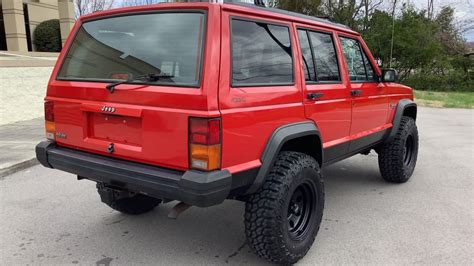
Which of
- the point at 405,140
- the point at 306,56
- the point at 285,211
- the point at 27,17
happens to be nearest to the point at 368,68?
the point at 405,140

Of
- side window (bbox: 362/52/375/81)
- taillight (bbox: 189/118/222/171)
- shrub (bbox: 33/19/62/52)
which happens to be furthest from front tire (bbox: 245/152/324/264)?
shrub (bbox: 33/19/62/52)

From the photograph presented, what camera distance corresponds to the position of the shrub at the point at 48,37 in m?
18.6

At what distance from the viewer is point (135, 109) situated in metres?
2.77

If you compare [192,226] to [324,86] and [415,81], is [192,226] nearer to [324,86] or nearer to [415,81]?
[324,86]

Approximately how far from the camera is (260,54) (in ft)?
9.89

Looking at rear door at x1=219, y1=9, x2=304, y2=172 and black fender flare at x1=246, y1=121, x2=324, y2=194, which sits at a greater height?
rear door at x1=219, y1=9, x2=304, y2=172

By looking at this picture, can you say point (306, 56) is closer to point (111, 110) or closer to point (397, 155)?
point (111, 110)

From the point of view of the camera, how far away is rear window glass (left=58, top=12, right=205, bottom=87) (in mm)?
2711

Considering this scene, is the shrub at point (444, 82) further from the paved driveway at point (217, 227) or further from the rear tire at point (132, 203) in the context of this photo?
the rear tire at point (132, 203)

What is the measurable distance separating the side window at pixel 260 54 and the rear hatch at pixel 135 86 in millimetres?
285

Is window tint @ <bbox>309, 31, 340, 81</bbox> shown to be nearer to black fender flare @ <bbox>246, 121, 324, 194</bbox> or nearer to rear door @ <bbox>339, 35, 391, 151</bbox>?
rear door @ <bbox>339, 35, 391, 151</bbox>

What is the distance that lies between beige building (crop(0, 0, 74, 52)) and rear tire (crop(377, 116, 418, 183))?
15.8m

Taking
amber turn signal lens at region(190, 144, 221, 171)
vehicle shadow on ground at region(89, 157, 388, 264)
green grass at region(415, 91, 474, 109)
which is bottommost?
vehicle shadow on ground at region(89, 157, 388, 264)

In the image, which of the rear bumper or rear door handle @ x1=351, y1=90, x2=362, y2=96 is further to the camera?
rear door handle @ x1=351, y1=90, x2=362, y2=96
